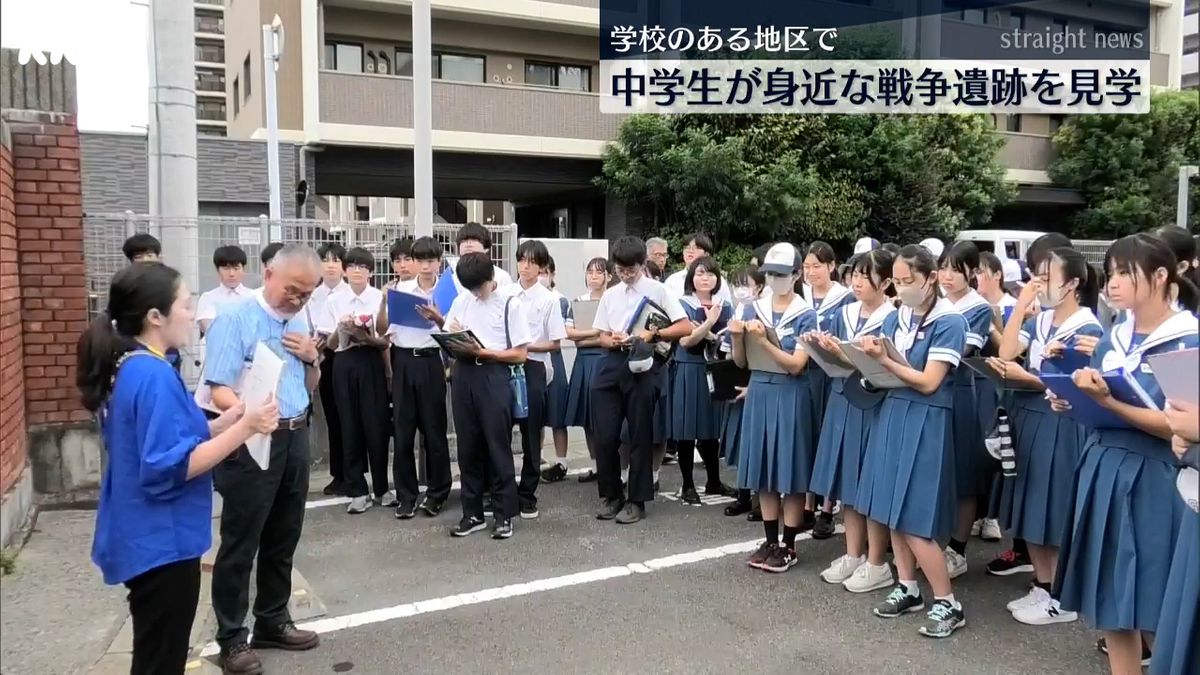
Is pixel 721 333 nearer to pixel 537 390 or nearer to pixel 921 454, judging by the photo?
pixel 537 390

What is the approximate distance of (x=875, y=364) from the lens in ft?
13.5

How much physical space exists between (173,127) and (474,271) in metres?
1.87

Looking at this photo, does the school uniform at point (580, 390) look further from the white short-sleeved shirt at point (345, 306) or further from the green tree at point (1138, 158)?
the green tree at point (1138, 158)

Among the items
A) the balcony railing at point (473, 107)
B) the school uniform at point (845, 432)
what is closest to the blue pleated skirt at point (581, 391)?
the school uniform at point (845, 432)

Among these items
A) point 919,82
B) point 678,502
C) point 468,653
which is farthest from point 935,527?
point 919,82

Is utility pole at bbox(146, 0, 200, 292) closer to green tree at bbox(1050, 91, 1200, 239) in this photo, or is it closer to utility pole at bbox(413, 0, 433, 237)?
utility pole at bbox(413, 0, 433, 237)

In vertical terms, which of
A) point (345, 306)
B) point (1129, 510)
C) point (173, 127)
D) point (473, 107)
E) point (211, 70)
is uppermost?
point (211, 70)

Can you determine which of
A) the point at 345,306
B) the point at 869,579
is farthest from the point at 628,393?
the point at 345,306

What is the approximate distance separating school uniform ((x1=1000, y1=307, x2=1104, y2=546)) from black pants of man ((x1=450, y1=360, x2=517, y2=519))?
291 cm

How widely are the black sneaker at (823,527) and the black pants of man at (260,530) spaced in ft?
10.8

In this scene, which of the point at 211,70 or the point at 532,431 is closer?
the point at 532,431

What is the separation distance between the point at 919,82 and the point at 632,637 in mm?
16464

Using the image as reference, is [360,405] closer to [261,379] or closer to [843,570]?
[261,379]

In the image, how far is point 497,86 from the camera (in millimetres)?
16516
